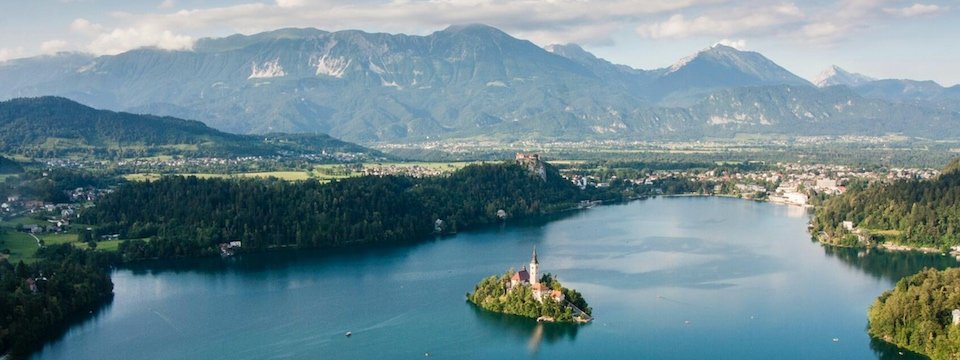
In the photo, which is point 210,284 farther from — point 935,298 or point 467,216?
point 935,298

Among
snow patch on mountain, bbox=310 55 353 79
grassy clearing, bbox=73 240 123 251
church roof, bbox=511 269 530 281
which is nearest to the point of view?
church roof, bbox=511 269 530 281

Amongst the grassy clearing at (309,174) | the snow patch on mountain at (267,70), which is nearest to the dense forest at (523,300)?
the grassy clearing at (309,174)

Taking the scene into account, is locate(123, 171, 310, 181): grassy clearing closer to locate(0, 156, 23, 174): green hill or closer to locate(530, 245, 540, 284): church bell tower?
locate(0, 156, 23, 174): green hill

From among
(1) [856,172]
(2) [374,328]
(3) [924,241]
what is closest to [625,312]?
(2) [374,328]

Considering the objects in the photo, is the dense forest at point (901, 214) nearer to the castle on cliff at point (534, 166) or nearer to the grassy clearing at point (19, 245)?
the castle on cliff at point (534, 166)

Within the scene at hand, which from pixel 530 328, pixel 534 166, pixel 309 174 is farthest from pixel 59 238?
pixel 534 166

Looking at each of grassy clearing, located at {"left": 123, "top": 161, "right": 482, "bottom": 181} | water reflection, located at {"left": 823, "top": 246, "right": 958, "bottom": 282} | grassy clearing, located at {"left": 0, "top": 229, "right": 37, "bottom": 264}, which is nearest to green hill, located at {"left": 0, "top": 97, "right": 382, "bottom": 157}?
grassy clearing, located at {"left": 123, "top": 161, "right": 482, "bottom": 181}
